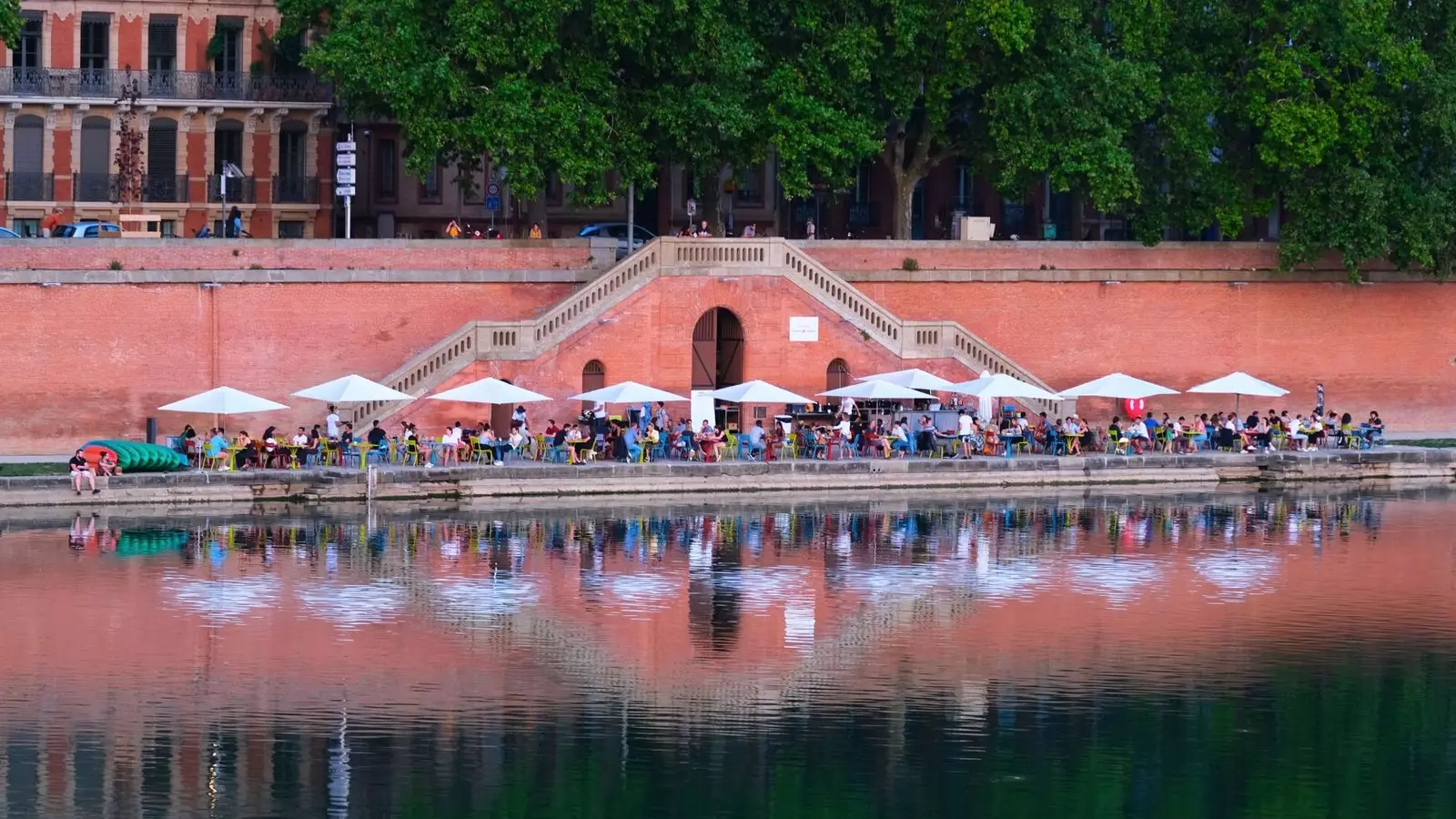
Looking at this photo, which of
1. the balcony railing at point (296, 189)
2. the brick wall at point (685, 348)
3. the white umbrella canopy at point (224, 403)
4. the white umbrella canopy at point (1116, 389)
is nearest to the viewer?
the white umbrella canopy at point (224, 403)

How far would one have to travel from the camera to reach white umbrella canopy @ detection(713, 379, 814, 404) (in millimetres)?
53438

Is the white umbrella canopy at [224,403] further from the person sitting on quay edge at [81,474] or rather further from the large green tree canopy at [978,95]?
the large green tree canopy at [978,95]

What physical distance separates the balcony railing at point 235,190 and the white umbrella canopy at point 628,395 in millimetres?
15872

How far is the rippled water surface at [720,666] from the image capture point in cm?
2744

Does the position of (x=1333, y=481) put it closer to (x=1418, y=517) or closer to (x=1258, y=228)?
(x=1418, y=517)

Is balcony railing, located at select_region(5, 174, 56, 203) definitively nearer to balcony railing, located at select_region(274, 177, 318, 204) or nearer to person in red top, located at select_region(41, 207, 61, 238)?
person in red top, located at select_region(41, 207, 61, 238)

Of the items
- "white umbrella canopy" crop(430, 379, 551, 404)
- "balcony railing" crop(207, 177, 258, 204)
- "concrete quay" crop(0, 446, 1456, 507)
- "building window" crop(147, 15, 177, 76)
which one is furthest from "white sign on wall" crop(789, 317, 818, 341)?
"building window" crop(147, 15, 177, 76)

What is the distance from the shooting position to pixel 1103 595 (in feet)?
130

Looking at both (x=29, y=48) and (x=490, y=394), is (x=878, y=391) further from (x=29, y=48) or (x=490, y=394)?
(x=29, y=48)

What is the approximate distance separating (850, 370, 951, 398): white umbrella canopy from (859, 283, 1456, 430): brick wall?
409 cm

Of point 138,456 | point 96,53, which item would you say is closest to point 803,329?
point 138,456

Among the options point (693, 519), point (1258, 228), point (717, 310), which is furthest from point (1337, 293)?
point (693, 519)

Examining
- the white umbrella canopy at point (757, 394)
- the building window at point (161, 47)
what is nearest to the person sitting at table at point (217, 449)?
the white umbrella canopy at point (757, 394)

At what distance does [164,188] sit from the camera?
64500mm
